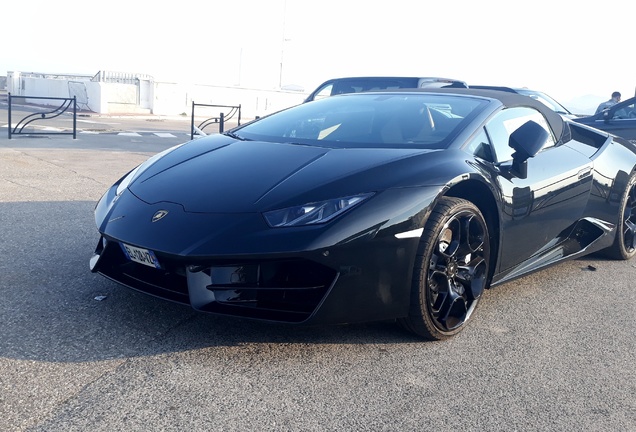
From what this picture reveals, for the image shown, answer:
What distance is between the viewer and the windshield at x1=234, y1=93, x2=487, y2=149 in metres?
3.64

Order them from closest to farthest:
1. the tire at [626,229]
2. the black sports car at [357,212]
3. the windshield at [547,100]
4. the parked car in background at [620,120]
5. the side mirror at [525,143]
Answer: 1. the black sports car at [357,212]
2. the side mirror at [525,143]
3. the tire at [626,229]
4. the parked car in background at [620,120]
5. the windshield at [547,100]

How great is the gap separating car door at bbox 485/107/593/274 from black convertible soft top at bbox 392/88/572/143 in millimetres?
50

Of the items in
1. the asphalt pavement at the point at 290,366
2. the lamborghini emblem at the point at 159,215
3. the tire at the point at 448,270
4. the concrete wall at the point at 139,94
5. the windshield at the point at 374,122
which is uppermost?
the windshield at the point at 374,122

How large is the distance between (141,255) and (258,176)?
66 cm

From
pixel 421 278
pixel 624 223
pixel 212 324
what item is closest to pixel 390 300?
pixel 421 278

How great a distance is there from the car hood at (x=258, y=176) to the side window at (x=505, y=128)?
600 millimetres

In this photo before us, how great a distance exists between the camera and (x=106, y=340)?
9.59 feet

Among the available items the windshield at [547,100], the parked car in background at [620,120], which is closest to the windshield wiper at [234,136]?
the parked car in background at [620,120]

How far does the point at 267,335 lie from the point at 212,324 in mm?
284

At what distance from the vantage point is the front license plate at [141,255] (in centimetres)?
289

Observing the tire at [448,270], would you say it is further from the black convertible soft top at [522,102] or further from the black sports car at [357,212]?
the black convertible soft top at [522,102]

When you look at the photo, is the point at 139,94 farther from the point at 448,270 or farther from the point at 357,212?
the point at 357,212

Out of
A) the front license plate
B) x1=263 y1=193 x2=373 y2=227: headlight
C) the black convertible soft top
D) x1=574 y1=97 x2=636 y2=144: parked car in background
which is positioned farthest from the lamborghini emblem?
x1=574 y1=97 x2=636 y2=144: parked car in background

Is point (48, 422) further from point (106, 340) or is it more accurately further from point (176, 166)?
point (176, 166)
